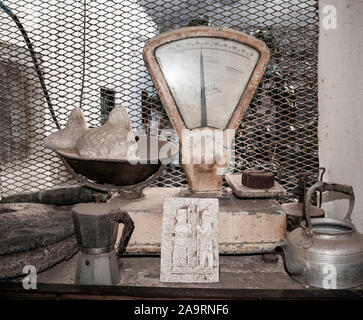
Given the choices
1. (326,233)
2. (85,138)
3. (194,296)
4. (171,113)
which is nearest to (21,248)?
(85,138)

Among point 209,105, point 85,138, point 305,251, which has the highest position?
point 209,105

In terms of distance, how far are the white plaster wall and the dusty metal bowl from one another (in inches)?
25.8

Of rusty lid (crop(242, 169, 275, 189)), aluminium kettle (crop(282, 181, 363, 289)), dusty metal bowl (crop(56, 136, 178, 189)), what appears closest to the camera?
aluminium kettle (crop(282, 181, 363, 289))

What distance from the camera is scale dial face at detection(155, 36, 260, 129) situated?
122 centimetres

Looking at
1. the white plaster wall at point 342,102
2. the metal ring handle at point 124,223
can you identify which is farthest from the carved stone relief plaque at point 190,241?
the white plaster wall at point 342,102

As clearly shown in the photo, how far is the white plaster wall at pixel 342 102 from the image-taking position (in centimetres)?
121

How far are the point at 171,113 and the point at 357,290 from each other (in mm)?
776

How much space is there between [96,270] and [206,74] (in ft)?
2.42

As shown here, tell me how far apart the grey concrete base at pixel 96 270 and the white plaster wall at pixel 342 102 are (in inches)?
33.9

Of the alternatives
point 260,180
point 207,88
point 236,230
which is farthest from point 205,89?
point 236,230

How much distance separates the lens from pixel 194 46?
122 centimetres

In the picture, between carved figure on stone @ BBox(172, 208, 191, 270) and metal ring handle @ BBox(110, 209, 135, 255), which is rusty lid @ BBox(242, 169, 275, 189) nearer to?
carved figure on stone @ BBox(172, 208, 191, 270)

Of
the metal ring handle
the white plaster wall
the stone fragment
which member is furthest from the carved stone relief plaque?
the white plaster wall
